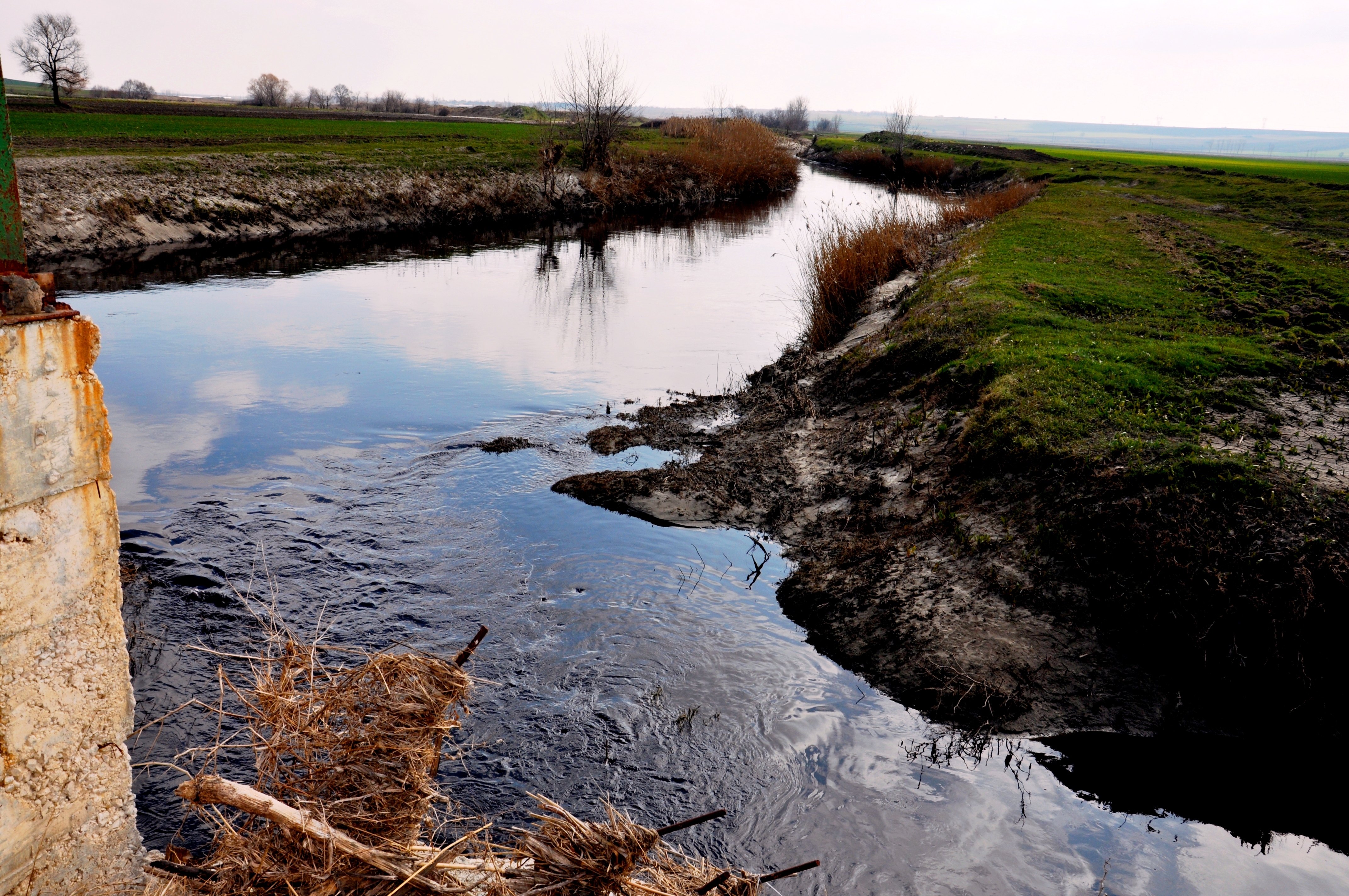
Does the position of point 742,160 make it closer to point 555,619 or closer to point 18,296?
point 555,619

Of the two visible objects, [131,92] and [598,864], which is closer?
[598,864]

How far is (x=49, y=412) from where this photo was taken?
3.45 meters

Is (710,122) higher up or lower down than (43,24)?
lower down

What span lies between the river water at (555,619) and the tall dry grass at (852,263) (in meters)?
1.45

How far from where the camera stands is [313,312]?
19594mm

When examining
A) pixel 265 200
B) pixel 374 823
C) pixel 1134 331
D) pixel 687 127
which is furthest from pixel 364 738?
pixel 687 127

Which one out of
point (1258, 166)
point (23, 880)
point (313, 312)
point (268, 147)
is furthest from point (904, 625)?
point (1258, 166)

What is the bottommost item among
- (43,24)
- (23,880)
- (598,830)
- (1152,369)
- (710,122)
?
(23,880)

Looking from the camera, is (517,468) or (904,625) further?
(517,468)

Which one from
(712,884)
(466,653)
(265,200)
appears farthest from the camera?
(265,200)

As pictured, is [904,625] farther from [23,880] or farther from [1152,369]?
[23,880]

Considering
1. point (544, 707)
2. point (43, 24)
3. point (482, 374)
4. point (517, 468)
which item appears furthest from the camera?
point (43, 24)

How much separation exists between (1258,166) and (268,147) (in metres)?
57.6

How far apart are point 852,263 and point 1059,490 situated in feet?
34.5
